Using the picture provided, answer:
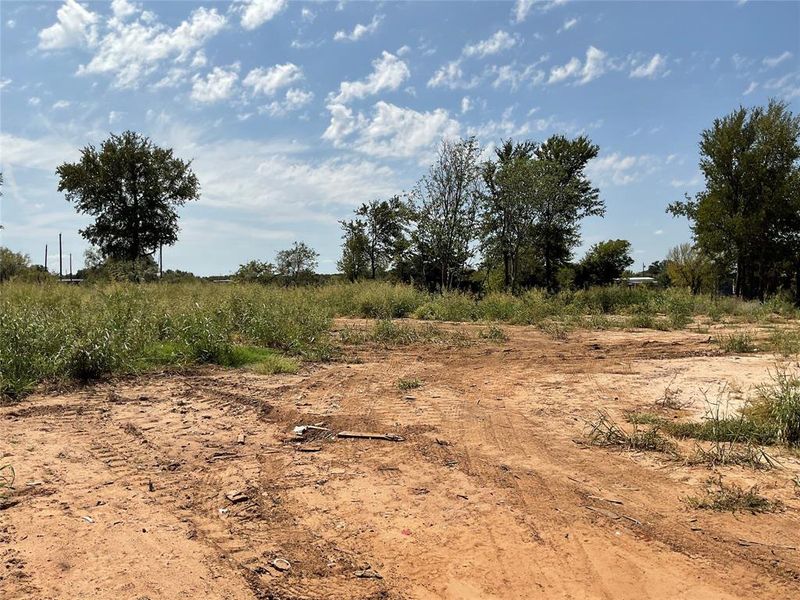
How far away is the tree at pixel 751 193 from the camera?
2247 centimetres

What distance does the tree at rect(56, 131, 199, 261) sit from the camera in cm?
2731

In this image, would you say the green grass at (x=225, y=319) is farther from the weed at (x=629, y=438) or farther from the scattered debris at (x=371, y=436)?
the weed at (x=629, y=438)

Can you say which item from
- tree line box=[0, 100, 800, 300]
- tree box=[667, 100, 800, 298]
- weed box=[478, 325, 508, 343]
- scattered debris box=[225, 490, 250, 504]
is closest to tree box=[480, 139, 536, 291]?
tree line box=[0, 100, 800, 300]

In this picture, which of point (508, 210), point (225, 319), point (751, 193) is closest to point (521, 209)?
point (508, 210)

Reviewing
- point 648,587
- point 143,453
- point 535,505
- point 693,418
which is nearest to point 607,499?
point 535,505

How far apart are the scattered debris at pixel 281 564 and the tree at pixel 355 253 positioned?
3483 cm

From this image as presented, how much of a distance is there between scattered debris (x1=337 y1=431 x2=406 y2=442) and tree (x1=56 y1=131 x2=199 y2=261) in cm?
2723

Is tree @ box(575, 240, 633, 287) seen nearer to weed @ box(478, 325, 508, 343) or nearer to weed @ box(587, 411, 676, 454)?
weed @ box(478, 325, 508, 343)

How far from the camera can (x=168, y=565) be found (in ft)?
8.45

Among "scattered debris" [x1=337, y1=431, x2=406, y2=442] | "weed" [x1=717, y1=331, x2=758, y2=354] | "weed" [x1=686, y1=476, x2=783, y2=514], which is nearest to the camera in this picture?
"weed" [x1=686, y1=476, x2=783, y2=514]

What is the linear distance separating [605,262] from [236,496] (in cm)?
4612

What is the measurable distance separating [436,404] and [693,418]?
250 centimetres

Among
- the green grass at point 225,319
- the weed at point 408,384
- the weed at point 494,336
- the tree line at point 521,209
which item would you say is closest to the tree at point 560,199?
the tree line at point 521,209

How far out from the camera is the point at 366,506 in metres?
3.26
